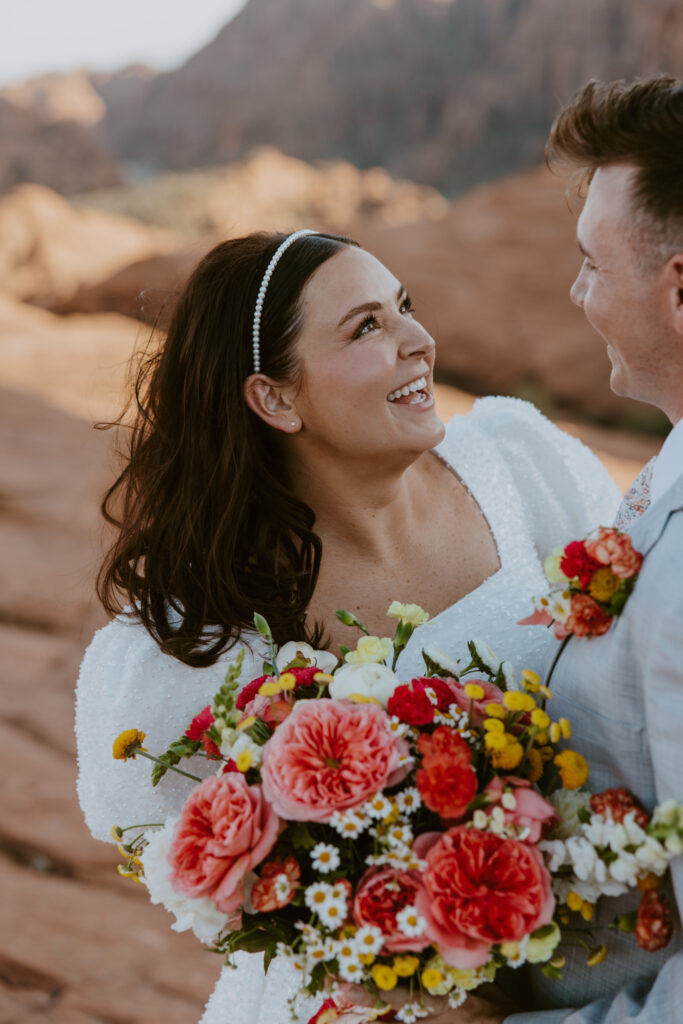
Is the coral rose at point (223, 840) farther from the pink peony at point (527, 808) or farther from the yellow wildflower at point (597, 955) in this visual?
the yellow wildflower at point (597, 955)

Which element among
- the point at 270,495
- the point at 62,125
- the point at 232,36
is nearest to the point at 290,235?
the point at 270,495

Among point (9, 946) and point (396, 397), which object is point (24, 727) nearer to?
point (9, 946)

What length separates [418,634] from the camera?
2.38 meters

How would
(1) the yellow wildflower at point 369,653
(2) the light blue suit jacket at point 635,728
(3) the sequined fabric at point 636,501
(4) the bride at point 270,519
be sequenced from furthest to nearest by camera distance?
(4) the bride at point 270,519 < (3) the sequined fabric at point 636,501 < (1) the yellow wildflower at point 369,653 < (2) the light blue suit jacket at point 635,728

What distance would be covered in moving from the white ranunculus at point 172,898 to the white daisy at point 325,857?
0.23 meters

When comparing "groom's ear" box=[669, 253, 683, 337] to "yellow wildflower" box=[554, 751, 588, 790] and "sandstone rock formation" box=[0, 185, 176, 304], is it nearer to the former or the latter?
"yellow wildflower" box=[554, 751, 588, 790]

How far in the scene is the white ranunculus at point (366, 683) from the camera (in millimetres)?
1556

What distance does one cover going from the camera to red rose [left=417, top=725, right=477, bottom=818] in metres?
1.36

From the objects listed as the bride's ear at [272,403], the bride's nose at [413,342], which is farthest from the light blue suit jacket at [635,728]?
the bride's ear at [272,403]

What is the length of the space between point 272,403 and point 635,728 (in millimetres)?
1411

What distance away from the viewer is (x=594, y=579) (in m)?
1.43

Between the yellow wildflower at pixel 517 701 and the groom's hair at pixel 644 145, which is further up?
the groom's hair at pixel 644 145

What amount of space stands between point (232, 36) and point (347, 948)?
47.8 meters

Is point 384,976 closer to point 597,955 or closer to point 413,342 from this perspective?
point 597,955
